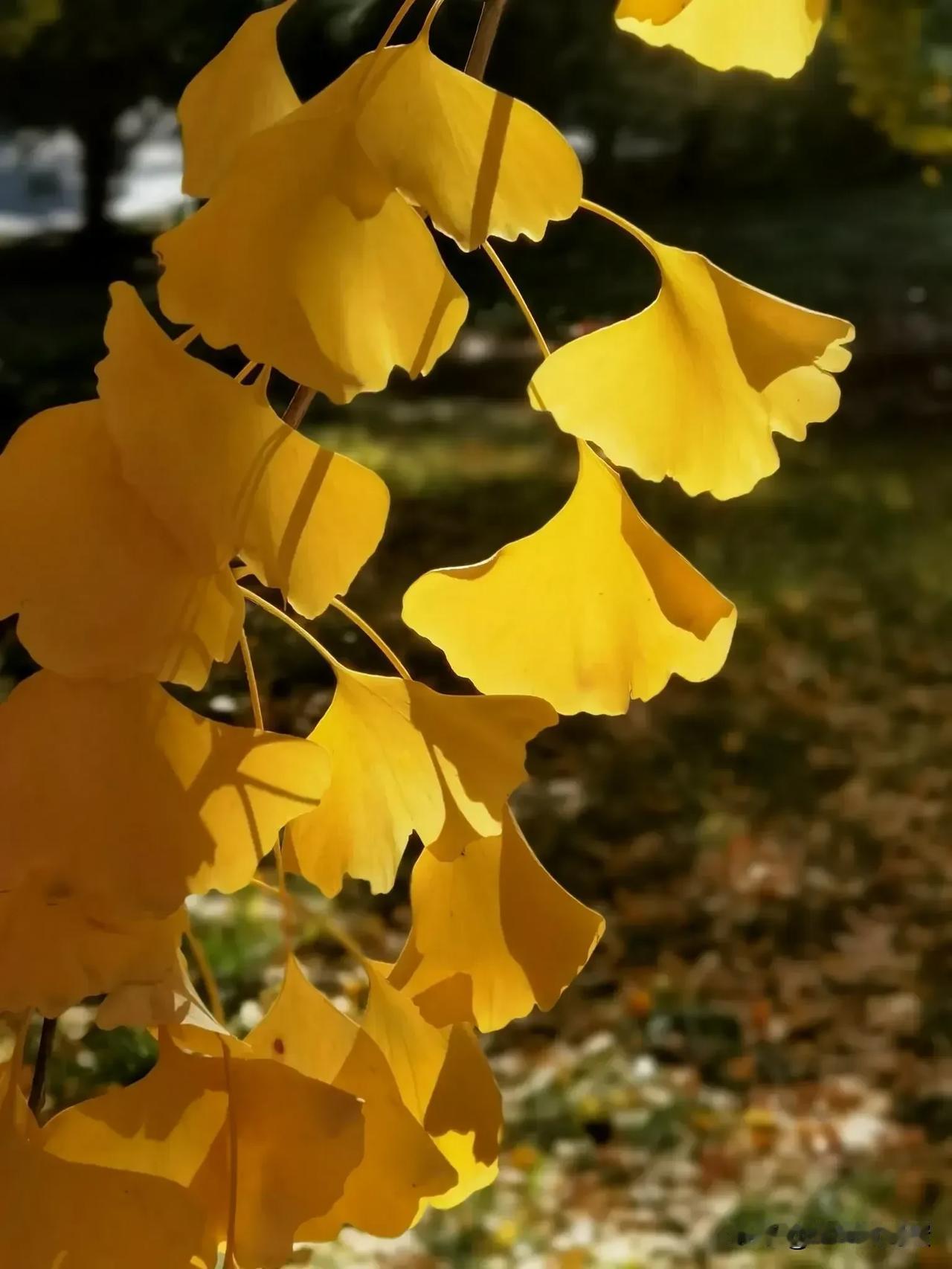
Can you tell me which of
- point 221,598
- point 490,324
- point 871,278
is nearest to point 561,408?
point 221,598

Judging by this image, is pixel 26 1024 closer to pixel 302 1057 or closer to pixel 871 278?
pixel 302 1057

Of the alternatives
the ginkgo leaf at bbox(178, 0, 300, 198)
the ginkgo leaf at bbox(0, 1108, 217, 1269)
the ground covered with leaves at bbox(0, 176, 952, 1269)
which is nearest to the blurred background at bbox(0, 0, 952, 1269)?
the ground covered with leaves at bbox(0, 176, 952, 1269)

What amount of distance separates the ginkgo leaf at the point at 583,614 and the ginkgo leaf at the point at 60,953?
0.31 feet

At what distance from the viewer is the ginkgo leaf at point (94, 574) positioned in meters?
0.20

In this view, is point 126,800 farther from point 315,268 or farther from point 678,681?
point 678,681

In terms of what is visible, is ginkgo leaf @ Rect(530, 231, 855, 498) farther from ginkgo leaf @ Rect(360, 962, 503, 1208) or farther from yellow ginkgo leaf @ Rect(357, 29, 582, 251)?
ginkgo leaf @ Rect(360, 962, 503, 1208)

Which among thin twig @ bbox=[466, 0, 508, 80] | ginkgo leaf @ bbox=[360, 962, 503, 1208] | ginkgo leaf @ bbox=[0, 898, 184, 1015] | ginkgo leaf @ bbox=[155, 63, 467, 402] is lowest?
ginkgo leaf @ bbox=[360, 962, 503, 1208]

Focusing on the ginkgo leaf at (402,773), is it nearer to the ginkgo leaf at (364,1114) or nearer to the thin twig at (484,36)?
the ginkgo leaf at (364,1114)

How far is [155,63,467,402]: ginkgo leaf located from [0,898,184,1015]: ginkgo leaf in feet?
0.35

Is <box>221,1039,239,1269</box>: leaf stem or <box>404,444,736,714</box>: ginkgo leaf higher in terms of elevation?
<box>404,444,736,714</box>: ginkgo leaf

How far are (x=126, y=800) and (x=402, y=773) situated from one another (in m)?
0.07

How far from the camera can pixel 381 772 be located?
0.28 m

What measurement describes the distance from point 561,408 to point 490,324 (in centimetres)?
106

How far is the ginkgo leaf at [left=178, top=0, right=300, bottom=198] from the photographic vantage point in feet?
0.78
